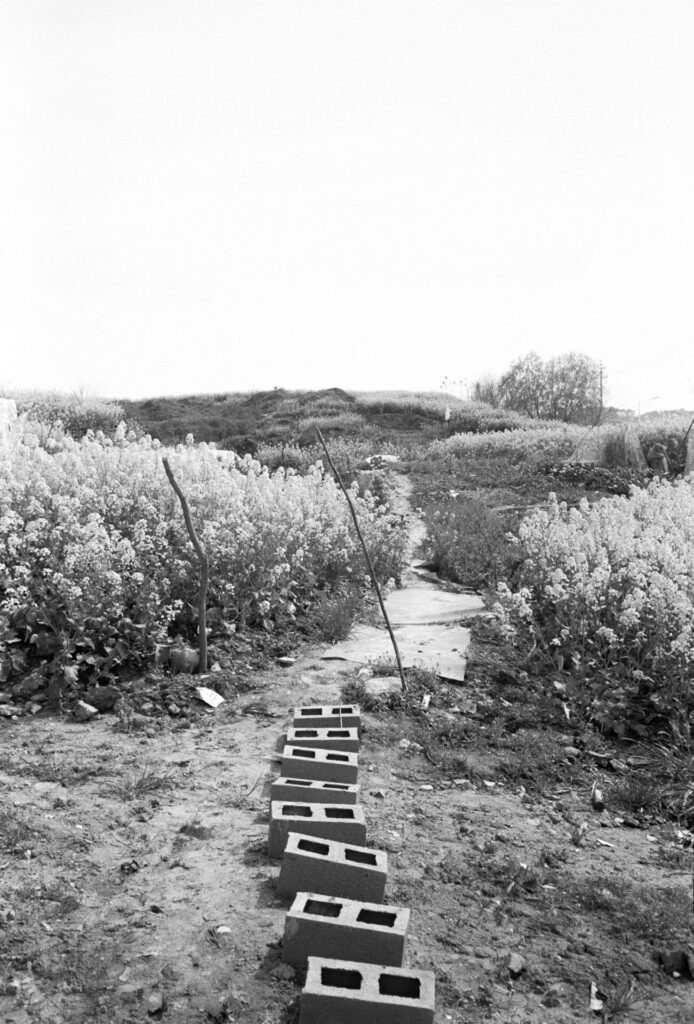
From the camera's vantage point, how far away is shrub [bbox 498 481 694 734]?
18.8ft

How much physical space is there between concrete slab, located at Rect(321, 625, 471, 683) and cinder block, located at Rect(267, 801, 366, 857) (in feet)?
8.01

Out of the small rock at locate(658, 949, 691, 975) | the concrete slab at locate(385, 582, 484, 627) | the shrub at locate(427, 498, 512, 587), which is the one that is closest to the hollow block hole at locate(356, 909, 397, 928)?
the small rock at locate(658, 949, 691, 975)

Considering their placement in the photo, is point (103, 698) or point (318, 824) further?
point (103, 698)

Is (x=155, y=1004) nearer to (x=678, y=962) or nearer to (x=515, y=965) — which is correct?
(x=515, y=965)

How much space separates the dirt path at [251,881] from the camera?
9.21 ft

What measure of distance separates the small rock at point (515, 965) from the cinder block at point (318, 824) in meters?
0.88

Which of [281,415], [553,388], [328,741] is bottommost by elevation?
[328,741]

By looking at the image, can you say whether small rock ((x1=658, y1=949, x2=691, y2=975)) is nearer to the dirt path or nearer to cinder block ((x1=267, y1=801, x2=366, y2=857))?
the dirt path

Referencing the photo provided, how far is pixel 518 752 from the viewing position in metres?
5.11

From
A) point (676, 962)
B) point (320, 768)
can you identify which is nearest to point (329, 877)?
point (320, 768)

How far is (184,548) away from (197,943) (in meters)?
4.19

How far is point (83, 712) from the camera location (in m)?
5.22

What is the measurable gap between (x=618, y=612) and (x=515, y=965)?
163 inches

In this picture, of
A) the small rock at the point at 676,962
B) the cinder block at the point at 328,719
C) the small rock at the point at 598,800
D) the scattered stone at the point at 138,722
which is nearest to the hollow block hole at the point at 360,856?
the small rock at the point at 676,962
